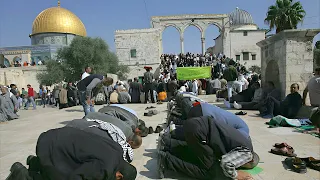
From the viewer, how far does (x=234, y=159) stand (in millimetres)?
2609

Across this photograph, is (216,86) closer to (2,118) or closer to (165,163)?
(2,118)

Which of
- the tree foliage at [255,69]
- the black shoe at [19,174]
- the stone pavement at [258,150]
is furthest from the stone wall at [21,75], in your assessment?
the tree foliage at [255,69]

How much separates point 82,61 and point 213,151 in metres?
27.9

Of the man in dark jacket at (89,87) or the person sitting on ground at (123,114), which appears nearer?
the person sitting on ground at (123,114)

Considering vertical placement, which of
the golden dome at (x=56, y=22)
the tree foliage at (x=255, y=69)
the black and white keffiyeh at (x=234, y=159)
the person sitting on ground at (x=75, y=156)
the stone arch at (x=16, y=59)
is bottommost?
the black and white keffiyeh at (x=234, y=159)

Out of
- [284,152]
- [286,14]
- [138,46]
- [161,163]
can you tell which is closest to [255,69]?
[286,14]

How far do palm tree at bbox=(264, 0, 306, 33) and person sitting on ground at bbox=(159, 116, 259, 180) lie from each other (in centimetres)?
2664

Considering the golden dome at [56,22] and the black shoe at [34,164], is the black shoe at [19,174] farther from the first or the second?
the golden dome at [56,22]

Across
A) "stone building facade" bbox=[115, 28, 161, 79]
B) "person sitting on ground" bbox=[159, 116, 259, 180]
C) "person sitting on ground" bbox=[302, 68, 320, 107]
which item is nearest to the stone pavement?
"person sitting on ground" bbox=[159, 116, 259, 180]

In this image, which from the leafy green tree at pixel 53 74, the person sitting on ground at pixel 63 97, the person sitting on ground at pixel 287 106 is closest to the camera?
the person sitting on ground at pixel 287 106

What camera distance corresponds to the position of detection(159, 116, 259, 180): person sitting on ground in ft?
8.56

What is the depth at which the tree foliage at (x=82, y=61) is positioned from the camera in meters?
28.3

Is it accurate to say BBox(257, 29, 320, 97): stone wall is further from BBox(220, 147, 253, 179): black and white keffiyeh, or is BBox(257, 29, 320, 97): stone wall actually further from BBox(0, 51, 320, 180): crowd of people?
BBox(220, 147, 253, 179): black and white keffiyeh

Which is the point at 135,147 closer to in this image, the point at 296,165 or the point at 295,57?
the point at 296,165
